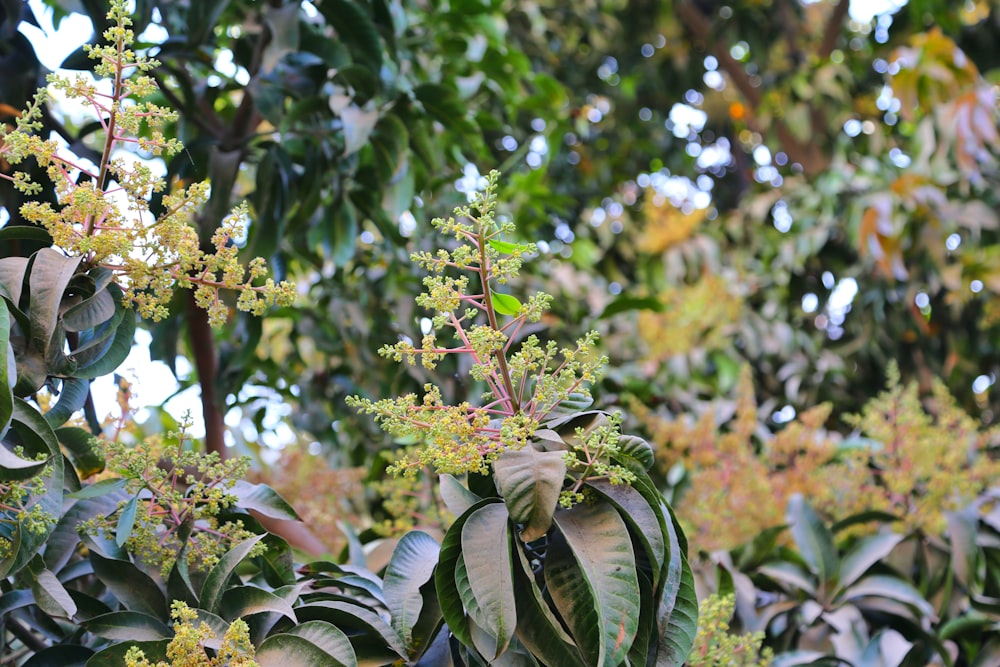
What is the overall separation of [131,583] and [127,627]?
0.19 ft

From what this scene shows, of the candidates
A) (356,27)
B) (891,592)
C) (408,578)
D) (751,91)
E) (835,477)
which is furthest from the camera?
(751,91)

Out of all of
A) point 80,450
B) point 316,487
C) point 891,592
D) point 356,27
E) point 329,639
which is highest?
point 356,27

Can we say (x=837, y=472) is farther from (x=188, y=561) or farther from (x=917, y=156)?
(x=917, y=156)

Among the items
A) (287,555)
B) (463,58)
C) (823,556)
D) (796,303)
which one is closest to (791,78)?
(796,303)

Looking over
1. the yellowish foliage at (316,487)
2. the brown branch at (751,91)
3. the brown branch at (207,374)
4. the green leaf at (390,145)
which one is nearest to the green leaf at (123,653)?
the brown branch at (207,374)

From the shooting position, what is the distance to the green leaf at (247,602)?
78 centimetres

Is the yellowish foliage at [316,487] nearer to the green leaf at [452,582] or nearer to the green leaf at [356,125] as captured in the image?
the green leaf at [356,125]

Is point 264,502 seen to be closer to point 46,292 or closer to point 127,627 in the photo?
point 127,627

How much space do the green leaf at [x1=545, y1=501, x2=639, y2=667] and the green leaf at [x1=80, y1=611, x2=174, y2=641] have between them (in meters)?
0.33

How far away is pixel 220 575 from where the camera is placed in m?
0.79

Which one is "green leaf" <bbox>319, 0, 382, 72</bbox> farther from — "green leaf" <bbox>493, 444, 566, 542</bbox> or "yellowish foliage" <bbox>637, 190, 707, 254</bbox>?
"yellowish foliage" <bbox>637, 190, 707, 254</bbox>

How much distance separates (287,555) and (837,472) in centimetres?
98

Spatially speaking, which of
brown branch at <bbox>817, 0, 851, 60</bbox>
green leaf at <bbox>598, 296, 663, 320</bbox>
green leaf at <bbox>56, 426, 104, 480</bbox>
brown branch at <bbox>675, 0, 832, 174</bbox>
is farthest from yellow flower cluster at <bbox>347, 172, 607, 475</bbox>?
brown branch at <bbox>817, 0, 851, 60</bbox>

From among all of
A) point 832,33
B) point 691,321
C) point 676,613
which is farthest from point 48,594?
point 832,33
